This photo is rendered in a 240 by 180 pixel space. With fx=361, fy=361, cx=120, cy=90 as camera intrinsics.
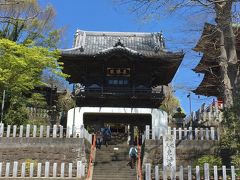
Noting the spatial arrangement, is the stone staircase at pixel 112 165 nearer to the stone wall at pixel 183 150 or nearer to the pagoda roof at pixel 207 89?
the stone wall at pixel 183 150

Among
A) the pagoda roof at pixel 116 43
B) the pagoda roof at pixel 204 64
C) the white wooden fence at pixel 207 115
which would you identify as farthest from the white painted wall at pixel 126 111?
the pagoda roof at pixel 204 64

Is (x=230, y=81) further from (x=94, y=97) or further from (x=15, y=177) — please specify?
(x=94, y=97)

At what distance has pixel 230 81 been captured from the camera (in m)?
14.5

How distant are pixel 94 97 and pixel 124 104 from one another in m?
2.23

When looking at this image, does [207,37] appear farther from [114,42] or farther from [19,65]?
[114,42]

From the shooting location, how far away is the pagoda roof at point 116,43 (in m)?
25.1

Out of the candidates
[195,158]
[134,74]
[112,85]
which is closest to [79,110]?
[112,85]

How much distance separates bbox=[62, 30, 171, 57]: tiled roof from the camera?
26.0 m

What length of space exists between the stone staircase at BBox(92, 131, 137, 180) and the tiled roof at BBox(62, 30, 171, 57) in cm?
761

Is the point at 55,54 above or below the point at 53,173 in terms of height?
above

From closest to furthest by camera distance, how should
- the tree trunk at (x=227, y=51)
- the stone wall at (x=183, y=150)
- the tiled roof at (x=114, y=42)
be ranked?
the tree trunk at (x=227, y=51) < the stone wall at (x=183, y=150) < the tiled roof at (x=114, y=42)

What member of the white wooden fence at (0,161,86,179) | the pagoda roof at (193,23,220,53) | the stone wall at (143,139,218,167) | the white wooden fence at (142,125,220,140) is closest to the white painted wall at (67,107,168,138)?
the white wooden fence at (142,125,220,140)

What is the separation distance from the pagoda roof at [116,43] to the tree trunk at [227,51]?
32.1 ft

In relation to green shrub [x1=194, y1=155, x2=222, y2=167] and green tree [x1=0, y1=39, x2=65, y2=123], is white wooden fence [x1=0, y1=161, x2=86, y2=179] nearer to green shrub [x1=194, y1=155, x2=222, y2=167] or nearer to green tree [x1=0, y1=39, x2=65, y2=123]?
green shrub [x1=194, y1=155, x2=222, y2=167]
